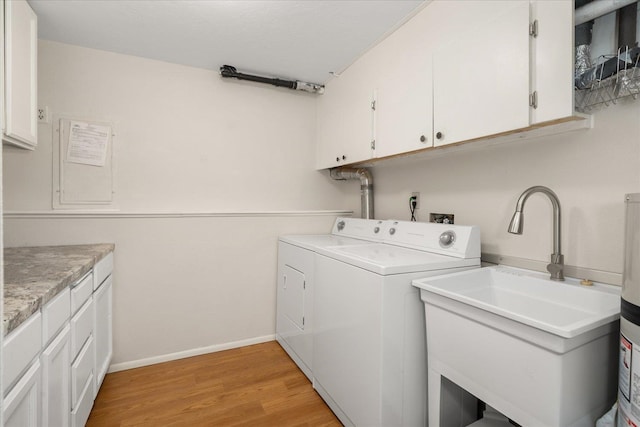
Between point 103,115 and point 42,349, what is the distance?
1678mm

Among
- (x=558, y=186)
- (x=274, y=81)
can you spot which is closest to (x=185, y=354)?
(x=274, y=81)

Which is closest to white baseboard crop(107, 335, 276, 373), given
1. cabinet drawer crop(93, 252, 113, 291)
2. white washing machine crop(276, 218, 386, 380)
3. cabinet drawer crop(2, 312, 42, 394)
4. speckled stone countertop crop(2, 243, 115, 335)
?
white washing machine crop(276, 218, 386, 380)

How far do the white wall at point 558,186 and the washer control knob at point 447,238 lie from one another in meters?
0.23

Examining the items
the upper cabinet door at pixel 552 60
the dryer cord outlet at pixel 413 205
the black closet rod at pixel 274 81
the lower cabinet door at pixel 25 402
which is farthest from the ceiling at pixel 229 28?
the lower cabinet door at pixel 25 402

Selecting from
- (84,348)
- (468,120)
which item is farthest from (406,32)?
(84,348)

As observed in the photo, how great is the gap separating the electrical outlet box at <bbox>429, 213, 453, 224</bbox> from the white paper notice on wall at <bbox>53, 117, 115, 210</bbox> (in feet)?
7.02

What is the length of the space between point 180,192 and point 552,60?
229 centimetres

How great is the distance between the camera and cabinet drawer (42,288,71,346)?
1.11 metres

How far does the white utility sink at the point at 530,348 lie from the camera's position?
949mm

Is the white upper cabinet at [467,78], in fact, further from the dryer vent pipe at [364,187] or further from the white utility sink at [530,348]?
the white utility sink at [530,348]

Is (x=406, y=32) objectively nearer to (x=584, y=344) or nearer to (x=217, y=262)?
(x=584, y=344)

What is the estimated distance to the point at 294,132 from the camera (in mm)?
2838

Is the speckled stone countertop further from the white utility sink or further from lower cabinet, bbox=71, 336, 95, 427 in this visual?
the white utility sink

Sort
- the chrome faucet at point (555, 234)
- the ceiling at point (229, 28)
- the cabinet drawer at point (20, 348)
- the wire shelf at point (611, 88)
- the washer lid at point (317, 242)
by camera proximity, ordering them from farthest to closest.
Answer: the washer lid at point (317, 242) < the ceiling at point (229, 28) < the chrome faucet at point (555, 234) < the wire shelf at point (611, 88) < the cabinet drawer at point (20, 348)
